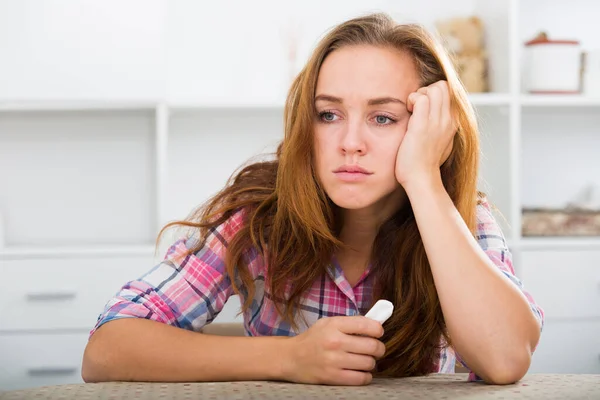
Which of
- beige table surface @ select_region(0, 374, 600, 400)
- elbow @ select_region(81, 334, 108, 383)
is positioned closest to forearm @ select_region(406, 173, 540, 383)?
beige table surface @ select_region(0, 374, 600, 400)

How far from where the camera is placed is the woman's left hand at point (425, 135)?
4.28 feet

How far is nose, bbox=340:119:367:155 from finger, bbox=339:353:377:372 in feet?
1.19

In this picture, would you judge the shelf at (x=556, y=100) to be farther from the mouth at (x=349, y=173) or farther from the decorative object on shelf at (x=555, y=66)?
the mouth at (x=349, y=173)

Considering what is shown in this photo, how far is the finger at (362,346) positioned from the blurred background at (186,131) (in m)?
1.81

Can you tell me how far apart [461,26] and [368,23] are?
171cm

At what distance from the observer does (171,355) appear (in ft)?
3.67

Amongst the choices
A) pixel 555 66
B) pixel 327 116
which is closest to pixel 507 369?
pixel 327 116

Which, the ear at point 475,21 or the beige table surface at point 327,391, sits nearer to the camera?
the beige table surface at point 327,391

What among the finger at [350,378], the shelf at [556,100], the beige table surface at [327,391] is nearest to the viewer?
the beige table surface at [327,391]

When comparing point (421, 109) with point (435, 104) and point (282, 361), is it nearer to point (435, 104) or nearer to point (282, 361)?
point (435, 104)

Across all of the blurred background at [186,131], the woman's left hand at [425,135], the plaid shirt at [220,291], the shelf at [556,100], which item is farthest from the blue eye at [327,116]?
the shelf at [556,100]

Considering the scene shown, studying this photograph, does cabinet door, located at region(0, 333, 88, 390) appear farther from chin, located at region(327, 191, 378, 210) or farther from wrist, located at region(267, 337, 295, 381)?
wrist, located at region(267, 337, 295, 381)

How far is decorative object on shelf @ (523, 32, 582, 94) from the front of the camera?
2980mm

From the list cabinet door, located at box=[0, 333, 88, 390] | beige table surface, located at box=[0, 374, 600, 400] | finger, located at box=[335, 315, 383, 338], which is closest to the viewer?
beige table surface, located at box=[0, 374, 600, 400]
